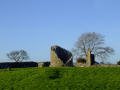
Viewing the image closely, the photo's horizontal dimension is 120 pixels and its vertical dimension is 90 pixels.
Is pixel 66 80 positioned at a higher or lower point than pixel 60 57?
lower

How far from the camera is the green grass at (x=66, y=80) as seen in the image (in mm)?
16425

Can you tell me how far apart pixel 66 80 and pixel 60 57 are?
1395 centimetres

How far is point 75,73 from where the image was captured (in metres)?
21.0

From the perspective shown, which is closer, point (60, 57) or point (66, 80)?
point (66, 80)

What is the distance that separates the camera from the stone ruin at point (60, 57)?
3147 centimetres

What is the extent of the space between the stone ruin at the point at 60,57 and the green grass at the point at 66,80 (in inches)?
355

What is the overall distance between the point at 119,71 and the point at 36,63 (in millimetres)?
24635

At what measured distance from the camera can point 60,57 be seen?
106 ft

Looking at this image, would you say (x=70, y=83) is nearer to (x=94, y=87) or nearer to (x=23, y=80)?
(x=94, y=87)

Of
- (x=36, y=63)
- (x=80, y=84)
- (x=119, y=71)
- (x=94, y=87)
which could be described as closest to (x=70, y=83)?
(x=80, y=84)

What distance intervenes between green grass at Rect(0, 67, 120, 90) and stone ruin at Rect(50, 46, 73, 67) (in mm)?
9021

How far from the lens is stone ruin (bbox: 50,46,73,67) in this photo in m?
31.5

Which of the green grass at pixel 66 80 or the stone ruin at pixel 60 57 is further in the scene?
the stone ruin at pixel 60 57

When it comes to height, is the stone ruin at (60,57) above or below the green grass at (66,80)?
above
